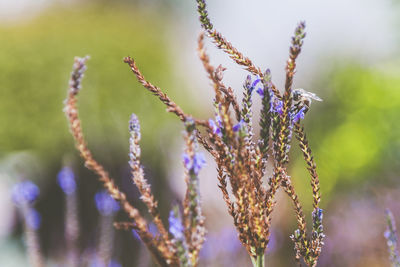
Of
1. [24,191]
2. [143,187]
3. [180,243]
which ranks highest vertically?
[24,191]

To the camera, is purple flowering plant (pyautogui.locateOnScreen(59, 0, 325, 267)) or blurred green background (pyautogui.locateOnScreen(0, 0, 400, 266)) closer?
purple flowering plant (pyautogui.locateOnScreen(59, 0, 325, 267))

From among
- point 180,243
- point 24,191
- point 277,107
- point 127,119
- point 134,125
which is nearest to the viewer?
point 180,243

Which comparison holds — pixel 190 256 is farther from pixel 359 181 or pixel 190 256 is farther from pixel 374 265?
pixel 359 181

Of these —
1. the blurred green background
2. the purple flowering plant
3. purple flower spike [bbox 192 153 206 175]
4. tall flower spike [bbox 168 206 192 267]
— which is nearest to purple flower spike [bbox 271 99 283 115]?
the purple flowering plant

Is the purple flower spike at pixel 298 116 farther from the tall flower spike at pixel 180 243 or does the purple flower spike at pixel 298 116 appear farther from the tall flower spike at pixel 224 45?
the tall flower spike at pixel 180 243

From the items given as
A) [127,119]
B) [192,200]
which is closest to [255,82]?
[192,200]

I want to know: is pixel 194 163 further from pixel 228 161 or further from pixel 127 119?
pixel 127 119

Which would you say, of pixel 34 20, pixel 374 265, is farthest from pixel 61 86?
pixel 374 265

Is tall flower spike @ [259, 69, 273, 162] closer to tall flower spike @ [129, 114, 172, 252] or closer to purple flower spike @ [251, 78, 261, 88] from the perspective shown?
purple flower spike @ [251, 78, 261, 88]
